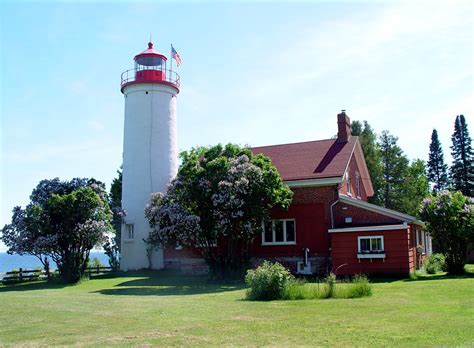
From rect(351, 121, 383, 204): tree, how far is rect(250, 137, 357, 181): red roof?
16.3 m

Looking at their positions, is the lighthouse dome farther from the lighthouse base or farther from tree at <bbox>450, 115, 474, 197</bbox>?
tree at <bbox>450, 115, 474, 197</bbox>

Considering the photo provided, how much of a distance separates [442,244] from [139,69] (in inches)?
838

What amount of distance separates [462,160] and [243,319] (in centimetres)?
5306

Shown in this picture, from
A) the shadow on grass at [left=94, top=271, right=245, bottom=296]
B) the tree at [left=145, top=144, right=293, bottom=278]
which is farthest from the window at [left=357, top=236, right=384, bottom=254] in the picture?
the shadow on grass at [left=94, top=271, right=245, bottom=296]

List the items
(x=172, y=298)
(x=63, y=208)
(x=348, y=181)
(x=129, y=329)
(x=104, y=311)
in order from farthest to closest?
(x=348, y=181)
(x=63, y=208)
(x=172, y=298)
(x=104, y=311)
(x=129, y=329)

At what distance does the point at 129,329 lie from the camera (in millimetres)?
11422

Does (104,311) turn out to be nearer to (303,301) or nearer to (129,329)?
(129,329)

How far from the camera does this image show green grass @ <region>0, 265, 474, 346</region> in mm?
9789

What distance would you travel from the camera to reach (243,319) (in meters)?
12.3

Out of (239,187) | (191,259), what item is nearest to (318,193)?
(239,187)

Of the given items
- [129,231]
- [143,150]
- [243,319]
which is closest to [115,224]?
[129,231]

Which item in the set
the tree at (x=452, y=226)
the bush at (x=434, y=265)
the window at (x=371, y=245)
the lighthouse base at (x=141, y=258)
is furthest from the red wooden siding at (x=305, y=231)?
the lighthouse base at (x=141, y=258)

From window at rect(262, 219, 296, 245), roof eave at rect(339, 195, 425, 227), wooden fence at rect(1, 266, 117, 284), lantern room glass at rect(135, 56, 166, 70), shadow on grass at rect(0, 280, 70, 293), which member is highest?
lantern room glass at rect(135, 56, 166, 70)

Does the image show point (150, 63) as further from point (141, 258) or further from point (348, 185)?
point (348, 185)
